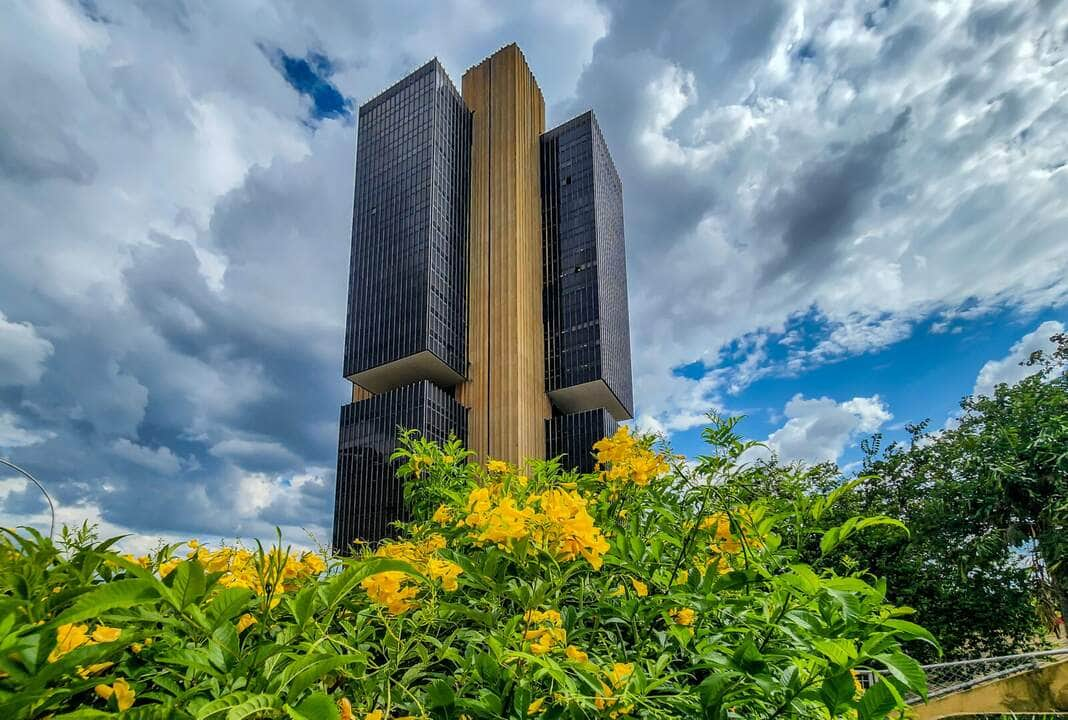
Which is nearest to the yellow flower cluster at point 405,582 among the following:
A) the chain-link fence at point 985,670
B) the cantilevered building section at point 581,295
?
the chain-link fence at point 985,670

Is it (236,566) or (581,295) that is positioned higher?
(581,295)

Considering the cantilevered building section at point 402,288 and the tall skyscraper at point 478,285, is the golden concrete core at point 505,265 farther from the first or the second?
the cantilevered building section at point 402,288

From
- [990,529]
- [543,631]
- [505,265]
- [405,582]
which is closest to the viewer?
[543,631]

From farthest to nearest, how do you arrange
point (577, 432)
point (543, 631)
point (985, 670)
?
1. point (577, 432)
2. point (985, 670)
3. point (543, 631)

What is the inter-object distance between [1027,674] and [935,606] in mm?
4388

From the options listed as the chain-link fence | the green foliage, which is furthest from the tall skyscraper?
the chain-link fence

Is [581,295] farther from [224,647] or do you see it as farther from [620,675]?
[224,647]

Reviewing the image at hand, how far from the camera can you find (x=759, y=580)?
0.89 meters

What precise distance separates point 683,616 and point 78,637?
84 centimetres

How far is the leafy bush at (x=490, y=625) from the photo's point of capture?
536 mm

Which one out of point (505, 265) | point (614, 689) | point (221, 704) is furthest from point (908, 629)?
point (505, 265)

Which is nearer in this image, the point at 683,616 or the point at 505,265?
the point at 683,616

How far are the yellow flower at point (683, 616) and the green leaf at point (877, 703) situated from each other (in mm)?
327

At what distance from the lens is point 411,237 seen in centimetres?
2275
